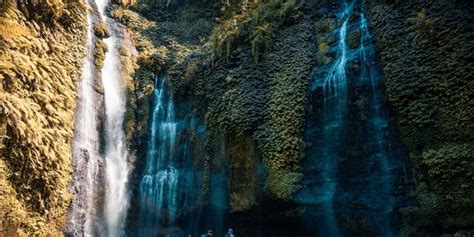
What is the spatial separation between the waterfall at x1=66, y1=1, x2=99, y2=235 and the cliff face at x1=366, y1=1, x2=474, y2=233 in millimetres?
9524

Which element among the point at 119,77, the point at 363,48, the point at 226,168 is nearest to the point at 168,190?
the point at 226,168

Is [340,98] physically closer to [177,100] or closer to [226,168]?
[226,168]

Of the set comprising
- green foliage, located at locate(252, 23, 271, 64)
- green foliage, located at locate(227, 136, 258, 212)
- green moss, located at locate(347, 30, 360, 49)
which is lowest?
green foliage, located at locate(227, 136, 258, 212)

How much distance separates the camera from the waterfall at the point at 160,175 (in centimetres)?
1463

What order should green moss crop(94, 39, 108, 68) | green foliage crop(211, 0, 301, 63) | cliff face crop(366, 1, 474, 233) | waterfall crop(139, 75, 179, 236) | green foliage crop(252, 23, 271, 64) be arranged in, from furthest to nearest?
green moss crop(94, 39, 108, 68) → green foliage crop(211, 0, 301, 63) → green foliage crop(252, 23, 271, 64) → waterfall crop(139, 75, 179, 236) → cliff face crop(366, 1, 474, 233)

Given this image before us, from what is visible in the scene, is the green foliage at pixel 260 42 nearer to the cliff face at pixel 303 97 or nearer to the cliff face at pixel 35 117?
the cliff face at pixel 303 97

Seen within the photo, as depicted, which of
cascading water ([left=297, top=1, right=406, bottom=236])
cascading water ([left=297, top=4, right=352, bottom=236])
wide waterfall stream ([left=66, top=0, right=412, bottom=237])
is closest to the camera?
cascading water ([left=297, top=1, right=406, bottom=236])

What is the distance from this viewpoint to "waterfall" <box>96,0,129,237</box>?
568 inches

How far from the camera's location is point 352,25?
1335cm

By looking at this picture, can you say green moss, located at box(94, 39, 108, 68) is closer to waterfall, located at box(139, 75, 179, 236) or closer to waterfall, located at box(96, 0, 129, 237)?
waterfall, located at box(96, 0, 129, 237)

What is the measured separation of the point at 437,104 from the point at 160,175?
9.75m

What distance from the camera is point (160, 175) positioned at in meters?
15.2

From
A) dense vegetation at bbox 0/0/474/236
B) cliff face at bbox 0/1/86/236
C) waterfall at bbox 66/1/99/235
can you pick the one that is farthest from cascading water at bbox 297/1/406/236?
cliff face at bbox 0/1/86/236

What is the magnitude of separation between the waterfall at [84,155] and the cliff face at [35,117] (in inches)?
19.4
